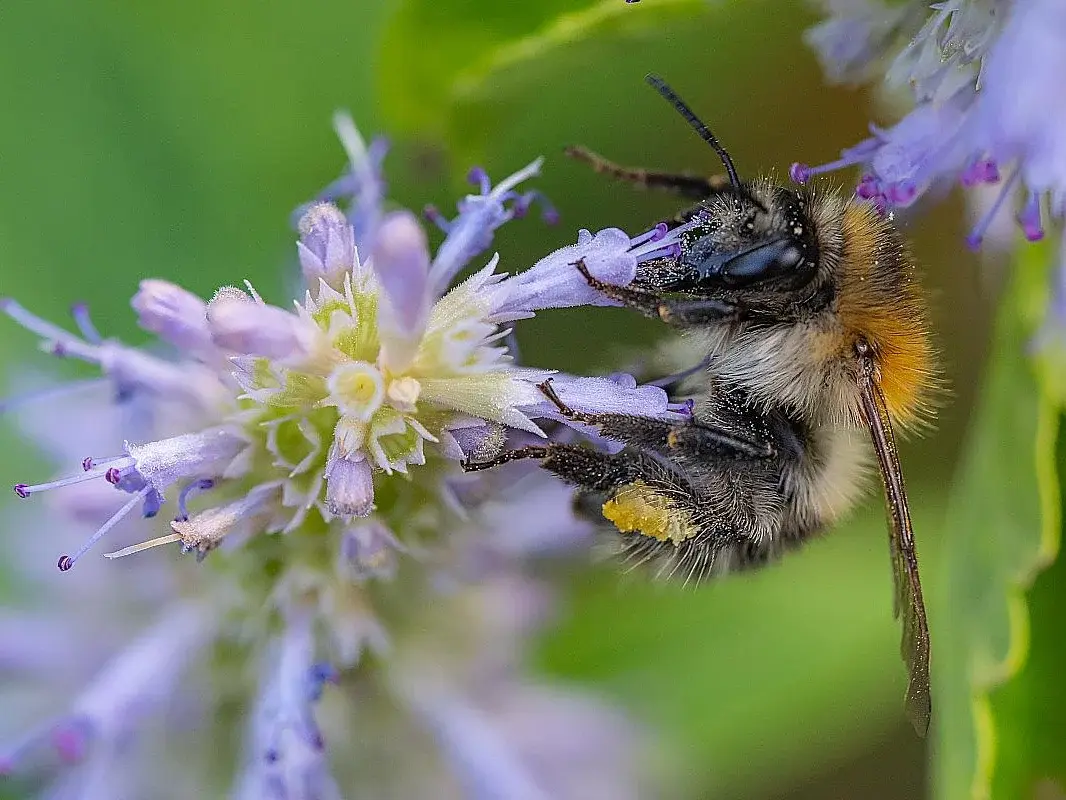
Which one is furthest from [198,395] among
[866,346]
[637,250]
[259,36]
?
[259,36]

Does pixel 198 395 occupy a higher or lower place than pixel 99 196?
lower

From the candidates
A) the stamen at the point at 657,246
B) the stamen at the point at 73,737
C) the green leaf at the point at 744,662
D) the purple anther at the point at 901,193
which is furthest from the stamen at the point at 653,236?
the green leaf at the point at 744,662

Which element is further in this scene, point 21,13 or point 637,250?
point 21,13

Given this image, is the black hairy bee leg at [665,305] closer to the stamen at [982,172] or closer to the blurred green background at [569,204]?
the stamen at [982,172]

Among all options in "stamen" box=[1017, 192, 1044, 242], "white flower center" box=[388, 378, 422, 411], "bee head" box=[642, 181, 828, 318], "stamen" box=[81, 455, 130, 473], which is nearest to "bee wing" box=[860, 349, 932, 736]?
"bee head" box=[642, 181, 828, 318]

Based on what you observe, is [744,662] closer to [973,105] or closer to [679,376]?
[679,376]

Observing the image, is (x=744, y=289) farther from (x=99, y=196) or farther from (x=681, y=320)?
(x=99, y=196)

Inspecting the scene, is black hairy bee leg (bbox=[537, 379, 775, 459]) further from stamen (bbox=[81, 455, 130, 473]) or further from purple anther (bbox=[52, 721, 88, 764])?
purple anther (bbox=[52, 721, 88, 764])
